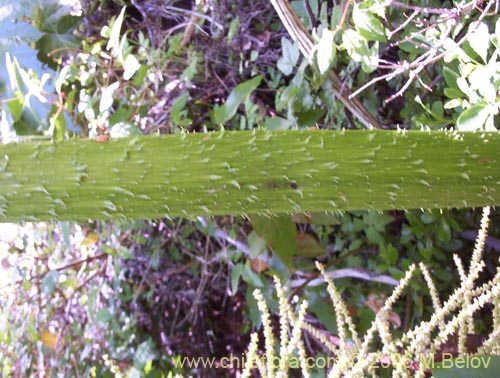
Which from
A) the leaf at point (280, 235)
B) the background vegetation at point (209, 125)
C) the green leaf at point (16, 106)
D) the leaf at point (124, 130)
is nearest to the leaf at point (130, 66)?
the background vegetation at point (209, 125)

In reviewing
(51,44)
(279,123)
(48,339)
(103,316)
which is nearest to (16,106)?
(51,44)

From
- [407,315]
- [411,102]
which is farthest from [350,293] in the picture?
[411,102]

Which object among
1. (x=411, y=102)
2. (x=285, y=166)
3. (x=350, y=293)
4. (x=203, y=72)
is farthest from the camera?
(x=203, y=72)

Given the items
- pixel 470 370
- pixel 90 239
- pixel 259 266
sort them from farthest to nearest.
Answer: pixel 90 239
pixel 259 266
pixel 470 370

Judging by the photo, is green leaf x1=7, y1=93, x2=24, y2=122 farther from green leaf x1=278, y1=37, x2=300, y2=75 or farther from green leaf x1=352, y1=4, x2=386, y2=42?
green leaf x1=352, y1=4, x2=386, y2=42

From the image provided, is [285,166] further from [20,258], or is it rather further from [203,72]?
[20,258]

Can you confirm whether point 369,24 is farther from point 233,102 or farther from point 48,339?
point 48,339

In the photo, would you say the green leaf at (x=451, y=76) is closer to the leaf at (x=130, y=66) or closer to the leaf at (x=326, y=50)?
the leaf at (x=326, y=50)
